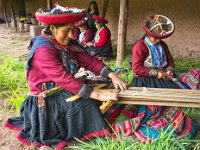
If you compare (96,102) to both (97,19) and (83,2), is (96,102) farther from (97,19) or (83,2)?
(83,2)

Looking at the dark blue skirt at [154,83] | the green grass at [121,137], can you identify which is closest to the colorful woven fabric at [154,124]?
the green grass at [121,137]

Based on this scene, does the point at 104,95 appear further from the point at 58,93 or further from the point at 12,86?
the point at 12,86

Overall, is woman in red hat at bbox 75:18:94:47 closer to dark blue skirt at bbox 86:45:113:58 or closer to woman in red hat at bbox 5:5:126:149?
dark blue skirt at bbox 86:45:113:58

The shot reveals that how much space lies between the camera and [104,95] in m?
2.32

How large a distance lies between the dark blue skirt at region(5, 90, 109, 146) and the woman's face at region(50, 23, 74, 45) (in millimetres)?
522

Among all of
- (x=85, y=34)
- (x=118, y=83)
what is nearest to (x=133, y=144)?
(x=118, y=83)

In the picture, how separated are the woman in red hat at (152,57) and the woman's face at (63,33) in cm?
111

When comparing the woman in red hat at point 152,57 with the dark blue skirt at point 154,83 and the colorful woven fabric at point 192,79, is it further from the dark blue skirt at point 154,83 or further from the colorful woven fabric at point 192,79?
the colorful woven fabric at point 192,79

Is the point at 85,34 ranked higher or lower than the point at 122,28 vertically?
lower

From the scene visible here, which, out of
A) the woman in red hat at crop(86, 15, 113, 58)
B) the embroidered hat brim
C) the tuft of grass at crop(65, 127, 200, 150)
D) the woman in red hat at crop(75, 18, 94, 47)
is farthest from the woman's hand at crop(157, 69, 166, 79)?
the woman in red hat at crop(75, 18, 94, 47)

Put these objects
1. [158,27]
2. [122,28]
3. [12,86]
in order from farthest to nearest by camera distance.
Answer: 1. [122,28]
2. [12,86]
3. [158,27]

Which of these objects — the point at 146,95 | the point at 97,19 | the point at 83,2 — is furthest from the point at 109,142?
the point at 83,2

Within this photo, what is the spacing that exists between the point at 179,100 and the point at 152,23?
1332 mm

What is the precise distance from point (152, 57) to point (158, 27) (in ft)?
1.28
